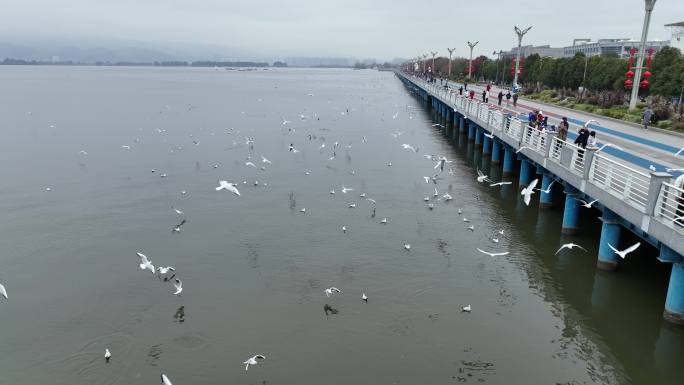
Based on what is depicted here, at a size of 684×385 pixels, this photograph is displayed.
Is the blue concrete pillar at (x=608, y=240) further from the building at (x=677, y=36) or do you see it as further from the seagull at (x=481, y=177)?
the building at (x=677, y=36)

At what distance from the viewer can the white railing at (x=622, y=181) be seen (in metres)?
13.3

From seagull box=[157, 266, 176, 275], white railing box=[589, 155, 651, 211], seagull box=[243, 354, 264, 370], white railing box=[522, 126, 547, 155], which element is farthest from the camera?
white railing box=[522, 126, 547, 155]

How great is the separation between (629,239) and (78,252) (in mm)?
17786

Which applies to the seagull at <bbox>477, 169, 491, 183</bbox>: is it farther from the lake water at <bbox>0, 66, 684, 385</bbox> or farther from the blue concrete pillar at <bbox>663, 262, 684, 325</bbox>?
the blue concrete pillar at <bbox>663, 262, 684, 325</bbox>

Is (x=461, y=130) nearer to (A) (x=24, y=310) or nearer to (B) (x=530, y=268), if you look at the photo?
(B) (x=530, y=268)

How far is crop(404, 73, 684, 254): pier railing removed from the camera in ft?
39.1

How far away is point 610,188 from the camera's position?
48.3ft

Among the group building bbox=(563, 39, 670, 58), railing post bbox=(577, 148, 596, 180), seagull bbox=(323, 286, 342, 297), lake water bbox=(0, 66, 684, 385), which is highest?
building bbox=(563, 39, 670, 58)

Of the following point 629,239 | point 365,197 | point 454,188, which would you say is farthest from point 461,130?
point 629,239

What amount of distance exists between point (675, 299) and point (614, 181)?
4.88 meters

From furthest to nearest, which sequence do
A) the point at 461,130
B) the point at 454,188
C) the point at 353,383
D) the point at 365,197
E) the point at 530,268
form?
the point at 461,130, the point at 454,188, the point at 365,197, the point at 530,268, the point at 353,383

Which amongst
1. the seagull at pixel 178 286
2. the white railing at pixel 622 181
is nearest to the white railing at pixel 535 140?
the white railing at pixel 622 181

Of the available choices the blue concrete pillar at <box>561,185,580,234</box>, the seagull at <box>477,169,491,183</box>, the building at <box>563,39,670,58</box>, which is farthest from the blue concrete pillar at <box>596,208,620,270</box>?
the building at <box>563,39,670,58</box>

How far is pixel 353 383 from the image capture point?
36.2ft
